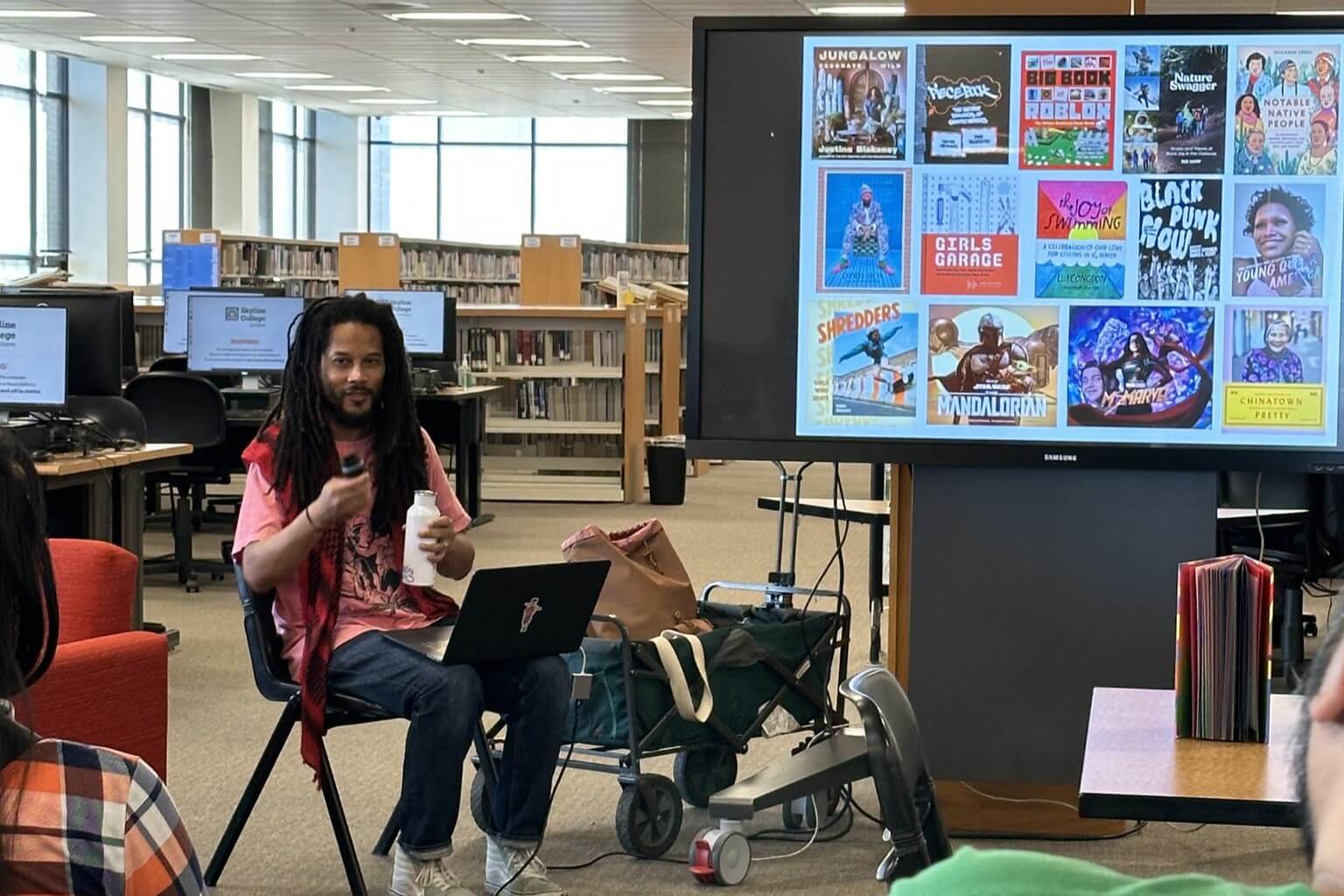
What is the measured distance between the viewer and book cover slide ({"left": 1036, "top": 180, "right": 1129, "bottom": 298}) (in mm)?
3598

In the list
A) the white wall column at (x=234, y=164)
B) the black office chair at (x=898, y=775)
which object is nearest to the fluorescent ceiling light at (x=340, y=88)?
the white wall column at (x=234, y=164)

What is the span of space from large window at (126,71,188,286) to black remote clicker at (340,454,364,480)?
14.5 metres

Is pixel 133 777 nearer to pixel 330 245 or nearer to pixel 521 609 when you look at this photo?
pixel 521 609

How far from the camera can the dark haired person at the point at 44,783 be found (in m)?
1.37

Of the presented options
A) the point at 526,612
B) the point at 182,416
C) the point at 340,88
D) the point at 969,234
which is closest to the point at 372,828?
the point at 526,612

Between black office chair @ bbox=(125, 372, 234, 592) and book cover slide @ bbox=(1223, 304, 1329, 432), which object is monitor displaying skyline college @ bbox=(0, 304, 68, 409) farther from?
book cover slide @ bbox=(1223, 304, 1329, 432)

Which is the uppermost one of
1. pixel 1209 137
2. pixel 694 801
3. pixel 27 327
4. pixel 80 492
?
pixel 1209 137

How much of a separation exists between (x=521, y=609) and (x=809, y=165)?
3.61 feet

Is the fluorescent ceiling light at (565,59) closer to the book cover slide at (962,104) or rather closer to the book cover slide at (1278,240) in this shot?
the book cover slide at (962,104)

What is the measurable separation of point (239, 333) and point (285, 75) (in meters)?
9.98

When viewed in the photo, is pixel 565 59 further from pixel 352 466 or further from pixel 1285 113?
pixel 352 466

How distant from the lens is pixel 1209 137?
3559mm

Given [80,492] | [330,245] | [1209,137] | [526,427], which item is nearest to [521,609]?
[1209,137]

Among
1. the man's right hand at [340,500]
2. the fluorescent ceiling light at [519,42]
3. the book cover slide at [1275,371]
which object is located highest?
the fluorescent ceiling light at [519,42]
